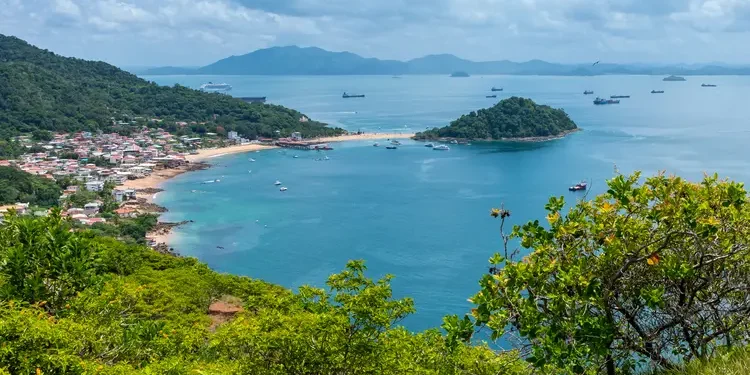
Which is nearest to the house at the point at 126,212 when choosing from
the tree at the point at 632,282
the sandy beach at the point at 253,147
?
the sandy beach at the point at 253,147

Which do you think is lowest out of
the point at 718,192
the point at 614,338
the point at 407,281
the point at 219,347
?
the point at 407,281

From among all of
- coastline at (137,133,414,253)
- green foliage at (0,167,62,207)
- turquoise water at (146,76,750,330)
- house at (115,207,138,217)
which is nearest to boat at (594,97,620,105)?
turquoise water at (146,76,750,330)

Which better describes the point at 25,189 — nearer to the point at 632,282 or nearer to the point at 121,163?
the point at 121,163

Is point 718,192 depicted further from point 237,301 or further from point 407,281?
point 407,281

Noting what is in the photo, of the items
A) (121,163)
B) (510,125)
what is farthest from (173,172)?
(510,125)

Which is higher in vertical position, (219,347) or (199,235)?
(219,347)

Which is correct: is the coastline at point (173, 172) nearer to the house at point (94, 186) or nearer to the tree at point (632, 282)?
the house at point (94, 186)

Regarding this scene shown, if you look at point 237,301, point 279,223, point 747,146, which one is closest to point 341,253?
point 279,223
